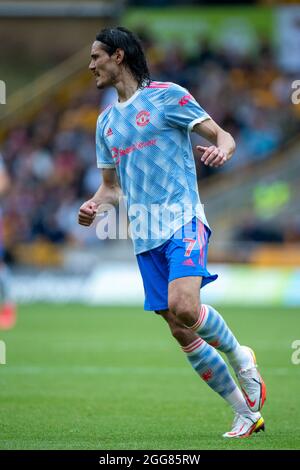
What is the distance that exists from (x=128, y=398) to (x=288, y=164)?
14448 millimetres

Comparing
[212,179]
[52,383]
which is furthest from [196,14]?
[52,383]

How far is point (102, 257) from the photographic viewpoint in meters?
20.9

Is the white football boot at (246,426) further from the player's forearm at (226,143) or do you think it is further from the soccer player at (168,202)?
the player's forearm at (226,143)

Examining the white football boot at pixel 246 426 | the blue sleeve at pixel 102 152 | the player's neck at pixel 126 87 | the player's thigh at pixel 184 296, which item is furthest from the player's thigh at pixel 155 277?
the player's neck at pixel 126 87

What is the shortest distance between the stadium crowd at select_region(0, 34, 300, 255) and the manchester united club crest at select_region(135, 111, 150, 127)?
1496 cm

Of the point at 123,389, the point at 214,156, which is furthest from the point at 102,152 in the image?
the point at 123,389

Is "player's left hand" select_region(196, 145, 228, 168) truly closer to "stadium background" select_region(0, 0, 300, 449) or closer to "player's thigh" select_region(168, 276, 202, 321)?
"player's thigh" select_region(168, 276, 202, 321)

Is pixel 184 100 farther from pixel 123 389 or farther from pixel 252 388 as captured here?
pixel 123 389

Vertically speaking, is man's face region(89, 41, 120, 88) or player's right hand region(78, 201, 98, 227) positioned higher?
man's face region(89, 41, 120, 88)

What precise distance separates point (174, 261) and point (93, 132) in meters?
17.6

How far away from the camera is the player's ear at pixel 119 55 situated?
274 inches

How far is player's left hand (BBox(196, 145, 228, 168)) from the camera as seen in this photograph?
20.7 feet

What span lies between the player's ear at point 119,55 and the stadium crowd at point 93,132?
48.9 ft

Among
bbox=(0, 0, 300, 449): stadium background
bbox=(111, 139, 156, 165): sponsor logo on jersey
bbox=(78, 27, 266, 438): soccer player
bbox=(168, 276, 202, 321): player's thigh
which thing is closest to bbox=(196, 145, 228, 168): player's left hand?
bbox=(78, 27, 266, 438): soccer player
